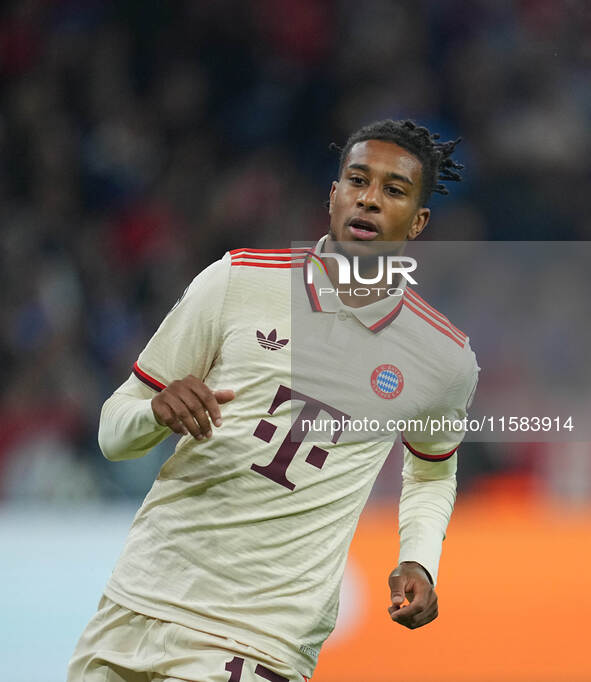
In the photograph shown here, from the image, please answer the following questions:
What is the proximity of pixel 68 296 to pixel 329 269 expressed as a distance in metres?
3.88

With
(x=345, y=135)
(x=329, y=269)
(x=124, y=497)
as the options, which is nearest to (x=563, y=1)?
(x=345, y=135)

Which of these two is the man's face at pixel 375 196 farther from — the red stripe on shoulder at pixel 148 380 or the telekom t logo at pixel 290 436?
the red stripe on shoulder at pixel 148 380

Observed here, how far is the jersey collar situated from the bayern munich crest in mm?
91

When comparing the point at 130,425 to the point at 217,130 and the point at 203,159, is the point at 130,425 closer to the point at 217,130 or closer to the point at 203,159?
the point at 203,159

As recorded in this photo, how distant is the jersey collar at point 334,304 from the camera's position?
2189 mm

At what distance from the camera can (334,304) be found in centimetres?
221

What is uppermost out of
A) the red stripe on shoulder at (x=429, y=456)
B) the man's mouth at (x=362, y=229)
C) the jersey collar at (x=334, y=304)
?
the man's mouth at (x=362, y=229)

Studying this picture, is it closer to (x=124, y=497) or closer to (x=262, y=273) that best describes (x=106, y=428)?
(x=262, y=273)

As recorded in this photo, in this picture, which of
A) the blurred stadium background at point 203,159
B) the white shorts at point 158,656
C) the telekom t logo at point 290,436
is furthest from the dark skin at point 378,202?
the blurred stadium background at point 203,159

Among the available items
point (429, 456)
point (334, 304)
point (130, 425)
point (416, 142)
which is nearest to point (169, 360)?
point (130, 425)

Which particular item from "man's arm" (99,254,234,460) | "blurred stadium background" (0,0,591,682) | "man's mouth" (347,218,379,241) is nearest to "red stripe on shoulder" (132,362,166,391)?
"man's arm" (99,254,234,460)

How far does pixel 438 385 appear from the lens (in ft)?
7.41

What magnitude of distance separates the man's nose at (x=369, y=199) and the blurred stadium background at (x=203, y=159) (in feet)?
6.84

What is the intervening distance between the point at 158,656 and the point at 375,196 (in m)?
1.09
